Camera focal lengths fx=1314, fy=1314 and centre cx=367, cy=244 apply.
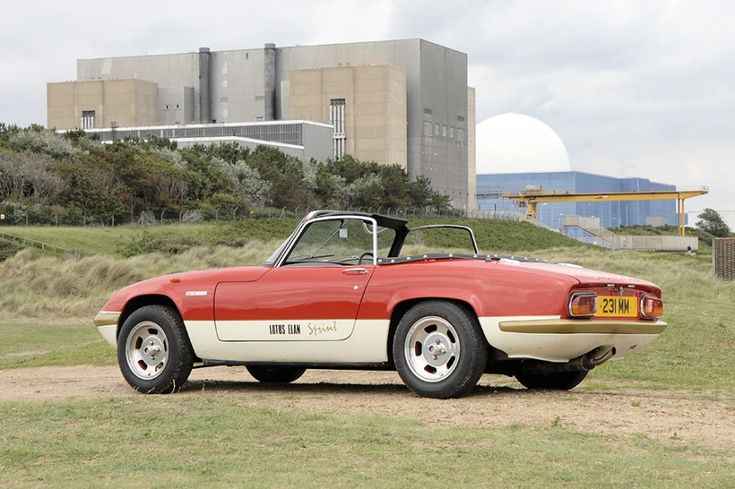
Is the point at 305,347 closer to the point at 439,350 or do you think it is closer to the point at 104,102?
the point at 439,350

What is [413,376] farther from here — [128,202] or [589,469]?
[128,202]

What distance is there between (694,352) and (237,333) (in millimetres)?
9313

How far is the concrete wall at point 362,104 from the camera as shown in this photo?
5659 inches

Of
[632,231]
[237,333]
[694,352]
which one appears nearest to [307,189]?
[632,231]

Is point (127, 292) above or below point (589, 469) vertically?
above

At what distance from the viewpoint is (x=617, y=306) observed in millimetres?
11102

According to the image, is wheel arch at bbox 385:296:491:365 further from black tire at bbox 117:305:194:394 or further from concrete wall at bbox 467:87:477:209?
concrete wall at bbox 467:87:477:209

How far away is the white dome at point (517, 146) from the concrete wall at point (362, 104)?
38.6 metres

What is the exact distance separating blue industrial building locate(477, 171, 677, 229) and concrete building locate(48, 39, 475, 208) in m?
17.5

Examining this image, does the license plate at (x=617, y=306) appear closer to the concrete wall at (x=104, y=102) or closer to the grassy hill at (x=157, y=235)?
the grassy hill at (x=157, y=235)

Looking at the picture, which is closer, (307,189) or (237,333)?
(237,333)

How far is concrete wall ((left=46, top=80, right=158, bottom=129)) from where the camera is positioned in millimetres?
152125

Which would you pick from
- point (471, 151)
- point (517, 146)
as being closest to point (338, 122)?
point (471, 151)

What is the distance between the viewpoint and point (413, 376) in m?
11.1
